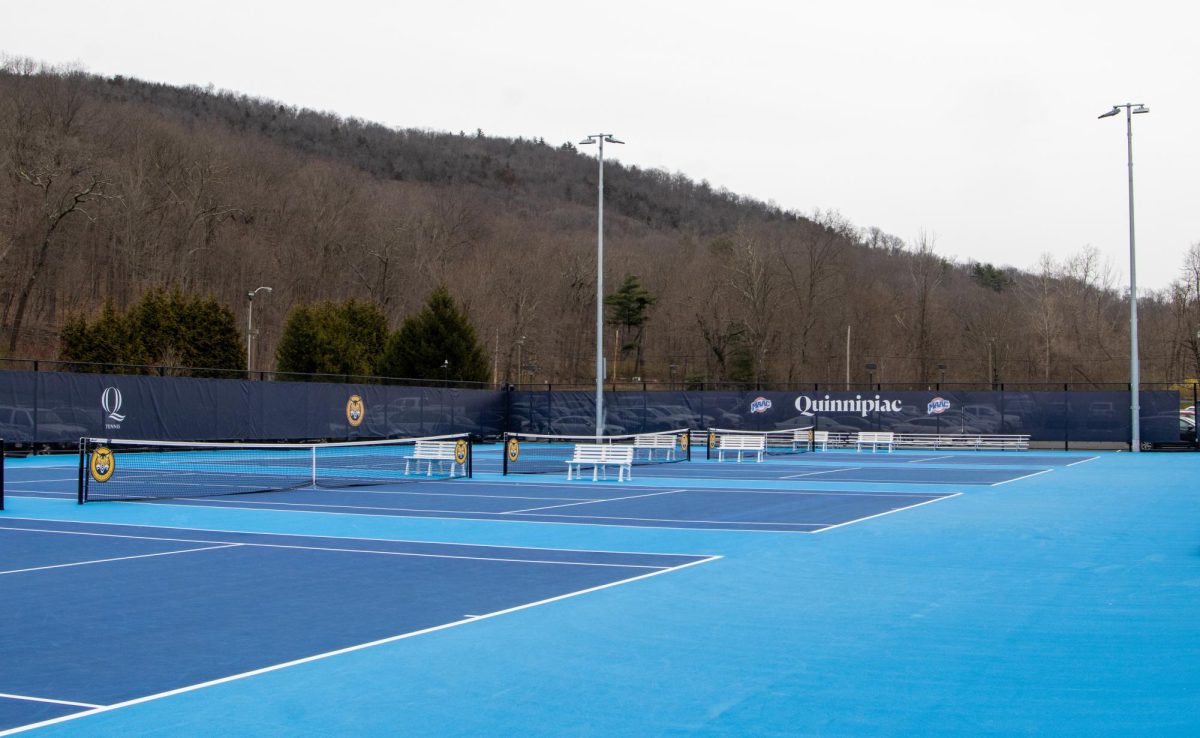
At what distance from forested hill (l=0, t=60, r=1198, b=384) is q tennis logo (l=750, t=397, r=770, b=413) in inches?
1101

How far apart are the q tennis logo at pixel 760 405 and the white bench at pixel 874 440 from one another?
4140mm

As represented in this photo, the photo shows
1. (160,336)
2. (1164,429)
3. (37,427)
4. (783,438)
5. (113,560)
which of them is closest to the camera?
(113,560)

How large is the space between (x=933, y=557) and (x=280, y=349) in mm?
51870

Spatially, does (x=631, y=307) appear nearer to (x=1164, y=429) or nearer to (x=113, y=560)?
(x=1164, y=429)

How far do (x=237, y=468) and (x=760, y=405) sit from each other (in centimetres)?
2267

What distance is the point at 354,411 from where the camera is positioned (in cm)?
3931

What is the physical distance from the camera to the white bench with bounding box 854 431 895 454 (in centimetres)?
3844

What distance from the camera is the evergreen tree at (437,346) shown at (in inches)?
2299

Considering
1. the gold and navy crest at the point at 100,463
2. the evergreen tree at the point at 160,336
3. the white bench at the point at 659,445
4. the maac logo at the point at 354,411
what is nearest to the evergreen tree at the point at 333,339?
the evergreen tree at the point at 160,336

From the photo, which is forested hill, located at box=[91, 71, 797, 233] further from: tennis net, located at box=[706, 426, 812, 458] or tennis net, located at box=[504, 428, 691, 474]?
tennis net, located at box=[504, 428, 691, 474]

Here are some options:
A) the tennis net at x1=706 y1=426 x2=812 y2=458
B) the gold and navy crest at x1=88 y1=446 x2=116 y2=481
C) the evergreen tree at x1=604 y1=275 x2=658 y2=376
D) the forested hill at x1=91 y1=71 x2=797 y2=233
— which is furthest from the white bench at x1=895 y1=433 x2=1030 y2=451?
the forested hill at x1=91 y1=71 x2=797 y2=233

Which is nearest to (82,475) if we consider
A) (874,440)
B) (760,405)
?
(874,440)

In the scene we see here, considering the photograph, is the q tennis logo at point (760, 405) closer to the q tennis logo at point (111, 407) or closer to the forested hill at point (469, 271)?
the q tennis logo at point (111, 407)

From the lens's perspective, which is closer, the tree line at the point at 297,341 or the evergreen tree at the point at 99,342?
the evergreen tree at the point at 99,342
